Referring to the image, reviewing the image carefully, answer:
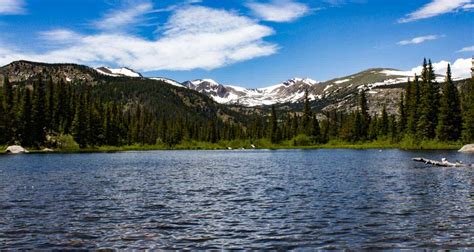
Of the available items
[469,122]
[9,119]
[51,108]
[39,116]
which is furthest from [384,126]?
[9,119]

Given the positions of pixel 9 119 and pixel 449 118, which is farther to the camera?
pixel 9 119

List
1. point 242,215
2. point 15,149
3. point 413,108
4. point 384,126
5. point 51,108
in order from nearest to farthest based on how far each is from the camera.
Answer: point 242,215 → point 15,149 → point 413,108 → point 51,108 → point 384,126

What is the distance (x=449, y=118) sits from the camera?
12600 cm

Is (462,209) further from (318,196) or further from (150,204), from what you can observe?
(150,204)

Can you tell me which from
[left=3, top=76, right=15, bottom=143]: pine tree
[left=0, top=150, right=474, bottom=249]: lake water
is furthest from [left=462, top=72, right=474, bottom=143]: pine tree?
[left=3, top=76, right=15, bottom=143]: pine tree

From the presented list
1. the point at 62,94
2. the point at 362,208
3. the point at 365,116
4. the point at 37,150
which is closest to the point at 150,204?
the point at 362,208

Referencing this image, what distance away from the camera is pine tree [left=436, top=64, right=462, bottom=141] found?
126 meters

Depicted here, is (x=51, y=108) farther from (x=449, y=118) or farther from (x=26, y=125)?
(x=449, y=118)

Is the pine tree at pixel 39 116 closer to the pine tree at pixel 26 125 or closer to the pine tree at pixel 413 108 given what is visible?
the pine tree at pixel 26 125

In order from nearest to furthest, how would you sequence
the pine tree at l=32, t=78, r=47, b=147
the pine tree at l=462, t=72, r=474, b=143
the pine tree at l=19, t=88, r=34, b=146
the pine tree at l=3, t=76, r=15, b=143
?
the pine tree at l=462, t=72, r=474, b=143, the pine tree at l=3, t=76, r=15, b=143, the pine tree at l=19, t=88, r=34, b=146, the pine tree at l=32, t=78, r=47, b=147

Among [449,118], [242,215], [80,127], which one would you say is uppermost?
[80,127]

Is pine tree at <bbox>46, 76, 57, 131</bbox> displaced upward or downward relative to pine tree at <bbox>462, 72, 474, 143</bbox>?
upward

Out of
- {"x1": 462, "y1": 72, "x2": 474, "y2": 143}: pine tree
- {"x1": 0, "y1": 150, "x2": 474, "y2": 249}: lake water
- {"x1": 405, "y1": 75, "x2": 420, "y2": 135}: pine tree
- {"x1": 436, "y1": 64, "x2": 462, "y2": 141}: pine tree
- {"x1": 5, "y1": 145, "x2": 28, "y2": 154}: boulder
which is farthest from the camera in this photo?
{"x1": 405, "y1": 75, "x2": 420, "y2": 135}: pine tree

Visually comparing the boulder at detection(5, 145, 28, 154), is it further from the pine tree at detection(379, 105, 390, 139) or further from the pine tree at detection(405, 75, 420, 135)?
the pine tree at detection(379, 105, 390, 139)
